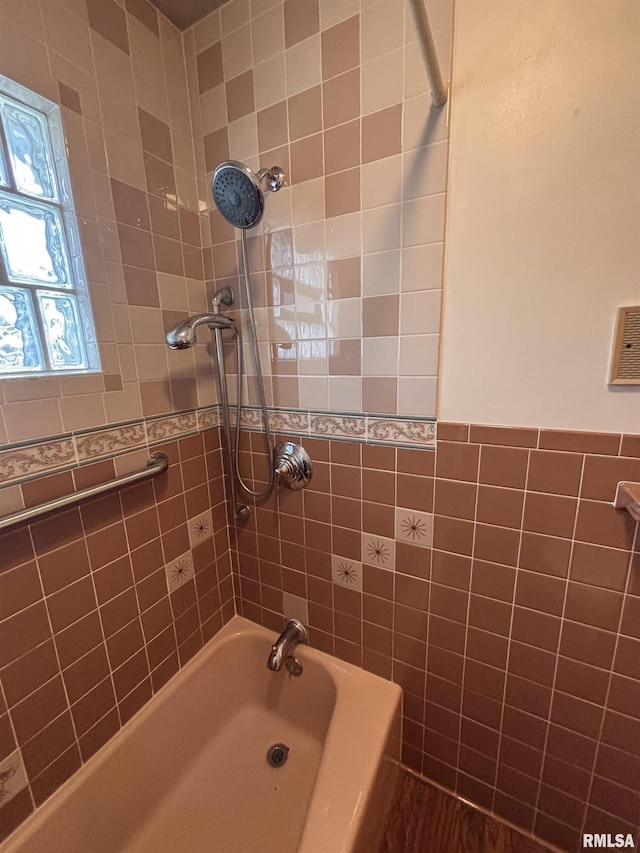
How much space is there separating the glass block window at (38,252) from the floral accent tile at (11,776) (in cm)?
91

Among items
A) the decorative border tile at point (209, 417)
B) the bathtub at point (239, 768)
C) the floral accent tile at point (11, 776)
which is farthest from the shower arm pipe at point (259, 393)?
the floral accent tile at point (11, 776)

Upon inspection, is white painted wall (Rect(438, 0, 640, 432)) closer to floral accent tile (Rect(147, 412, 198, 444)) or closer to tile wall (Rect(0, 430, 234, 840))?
floral accent tile (Rect(147, 412, 198, 444))

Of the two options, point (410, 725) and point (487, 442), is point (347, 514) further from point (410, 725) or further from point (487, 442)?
point (410, 725)

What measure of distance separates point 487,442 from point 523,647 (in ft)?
1.90

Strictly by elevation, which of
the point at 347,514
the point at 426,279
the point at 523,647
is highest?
the point at 426,279

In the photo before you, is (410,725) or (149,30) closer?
(149,30)

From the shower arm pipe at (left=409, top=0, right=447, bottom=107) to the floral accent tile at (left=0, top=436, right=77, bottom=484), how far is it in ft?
3.59

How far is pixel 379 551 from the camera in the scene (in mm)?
1056

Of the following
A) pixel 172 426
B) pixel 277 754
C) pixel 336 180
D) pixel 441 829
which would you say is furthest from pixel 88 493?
pixel 441 829

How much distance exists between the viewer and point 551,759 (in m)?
0.93

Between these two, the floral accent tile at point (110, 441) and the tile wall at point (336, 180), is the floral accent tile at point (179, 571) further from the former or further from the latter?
the tile wall at point (336, 180)

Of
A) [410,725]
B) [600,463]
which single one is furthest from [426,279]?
[410,725]

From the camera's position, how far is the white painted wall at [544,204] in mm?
637

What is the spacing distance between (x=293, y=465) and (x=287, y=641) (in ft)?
2.17
